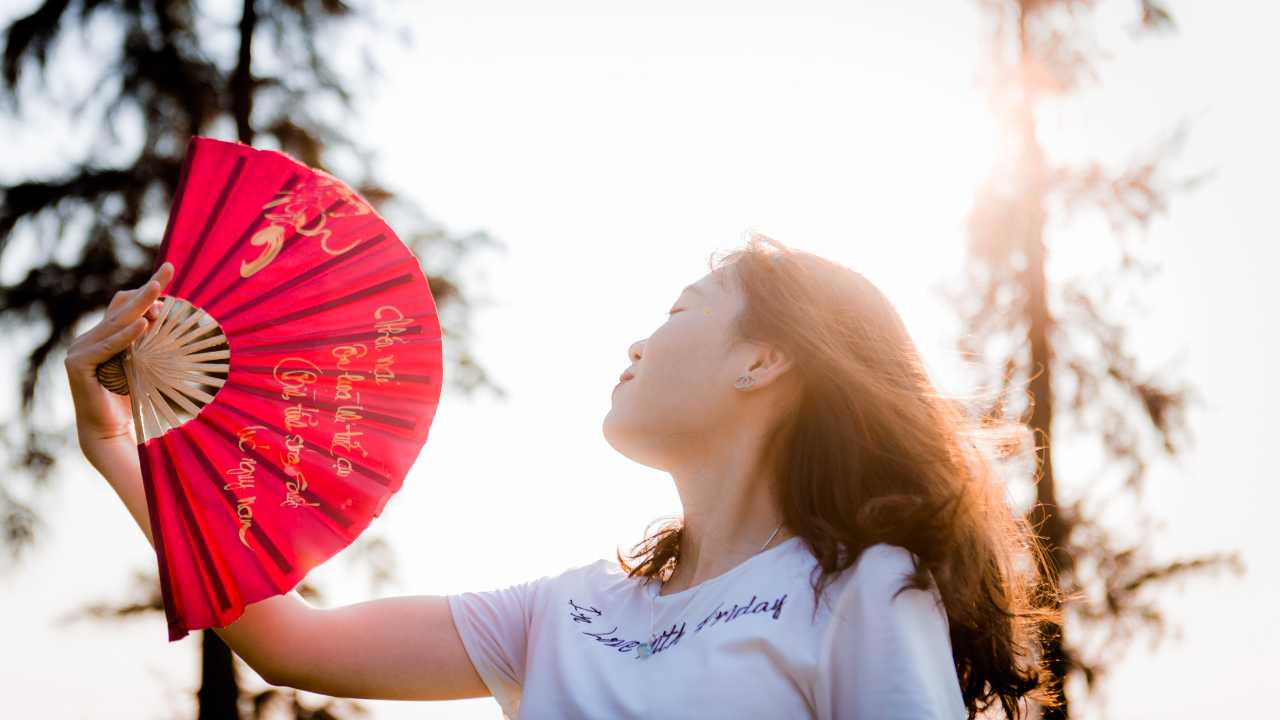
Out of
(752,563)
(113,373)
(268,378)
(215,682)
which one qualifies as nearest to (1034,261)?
(215,682)

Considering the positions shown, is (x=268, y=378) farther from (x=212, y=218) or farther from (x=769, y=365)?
(x=769, y=365)

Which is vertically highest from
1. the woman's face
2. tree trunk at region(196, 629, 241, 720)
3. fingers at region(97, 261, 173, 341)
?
fingers at region(97, 261, 173, 341)

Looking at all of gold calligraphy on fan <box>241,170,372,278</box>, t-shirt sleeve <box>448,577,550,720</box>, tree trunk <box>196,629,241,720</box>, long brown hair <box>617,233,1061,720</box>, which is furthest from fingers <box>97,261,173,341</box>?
tree trunk <box>196,629,241,720</box>

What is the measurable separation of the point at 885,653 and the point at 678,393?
743 millimetres

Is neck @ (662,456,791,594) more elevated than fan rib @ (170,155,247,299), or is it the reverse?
fan rib @ (170,155,247,299)

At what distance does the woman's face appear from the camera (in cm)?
223

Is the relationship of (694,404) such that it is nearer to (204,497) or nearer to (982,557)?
(982,557)

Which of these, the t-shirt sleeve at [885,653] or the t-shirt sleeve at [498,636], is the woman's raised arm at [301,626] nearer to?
the t-shirt sleeve at [498,636]

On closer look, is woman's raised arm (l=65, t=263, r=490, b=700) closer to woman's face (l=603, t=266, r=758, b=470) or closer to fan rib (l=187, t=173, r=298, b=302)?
fan rib (l=187, t=173, r=298, b=302)

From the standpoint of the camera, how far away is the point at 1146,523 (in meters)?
7.06

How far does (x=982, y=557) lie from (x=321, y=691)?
132 cm

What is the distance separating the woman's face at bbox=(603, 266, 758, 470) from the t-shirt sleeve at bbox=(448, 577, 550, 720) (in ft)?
1.44

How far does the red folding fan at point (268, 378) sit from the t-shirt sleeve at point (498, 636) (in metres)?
0.37

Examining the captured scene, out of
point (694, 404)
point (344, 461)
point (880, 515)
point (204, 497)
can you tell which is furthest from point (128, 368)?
point (880, 515)
